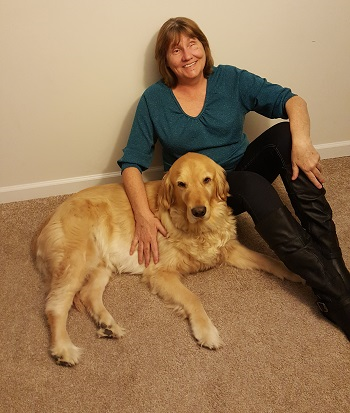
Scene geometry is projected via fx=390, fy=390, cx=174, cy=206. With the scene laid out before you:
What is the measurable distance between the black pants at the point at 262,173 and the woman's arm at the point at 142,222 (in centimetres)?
40

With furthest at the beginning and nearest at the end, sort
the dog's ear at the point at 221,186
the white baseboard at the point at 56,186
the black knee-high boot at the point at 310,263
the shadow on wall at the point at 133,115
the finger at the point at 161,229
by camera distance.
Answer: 1. the white baseboard at the point at 56,186
2. the shadow on wall at the point at 133,115
3. the finger at the point at 161,229
4. the dog's ear at the point at 221,186
5. the black knee-high boot at the point at 310,263

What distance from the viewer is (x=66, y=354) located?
1555 mm

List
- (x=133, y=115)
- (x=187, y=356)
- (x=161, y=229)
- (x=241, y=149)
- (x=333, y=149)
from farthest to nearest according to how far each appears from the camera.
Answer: (x=333, y=149) < (x=133, y=115) < (x=241, y=149) < (x=161, y=229) < (x=187, y=356)

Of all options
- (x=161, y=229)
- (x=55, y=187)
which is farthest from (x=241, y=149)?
(x=55, y=187)

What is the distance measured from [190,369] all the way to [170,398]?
14cm

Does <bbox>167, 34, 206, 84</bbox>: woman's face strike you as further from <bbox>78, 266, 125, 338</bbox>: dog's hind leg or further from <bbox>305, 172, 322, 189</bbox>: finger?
<bbox>78, 266, 125, 338</bbox>: dog's hind leg

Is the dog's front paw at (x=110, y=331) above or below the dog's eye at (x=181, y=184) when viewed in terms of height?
below

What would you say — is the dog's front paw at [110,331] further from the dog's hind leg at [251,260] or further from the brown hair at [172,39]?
the brown hair at [172,39]

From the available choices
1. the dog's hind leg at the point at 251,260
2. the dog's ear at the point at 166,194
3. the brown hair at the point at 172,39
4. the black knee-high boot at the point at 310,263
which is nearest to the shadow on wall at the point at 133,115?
the brown hair at the point at 172,39

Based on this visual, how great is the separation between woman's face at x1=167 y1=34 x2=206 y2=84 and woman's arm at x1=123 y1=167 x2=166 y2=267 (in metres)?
0.55

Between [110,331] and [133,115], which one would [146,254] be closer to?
[110,331]

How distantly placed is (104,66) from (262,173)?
1040mm

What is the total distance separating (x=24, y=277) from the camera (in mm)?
2006

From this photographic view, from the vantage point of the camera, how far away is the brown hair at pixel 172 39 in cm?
187
